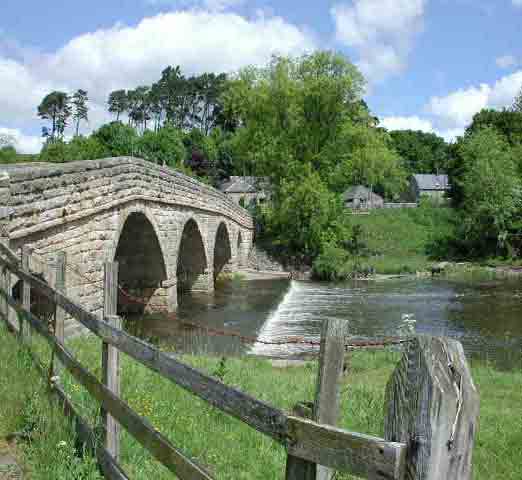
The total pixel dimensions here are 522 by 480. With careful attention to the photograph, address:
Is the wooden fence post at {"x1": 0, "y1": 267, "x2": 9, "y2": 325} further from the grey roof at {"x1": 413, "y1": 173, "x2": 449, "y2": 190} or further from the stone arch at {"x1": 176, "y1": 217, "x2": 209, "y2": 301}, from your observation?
the grey roof at {"x1": 413, "y1": 173, "x2": 449, "y2": 190}

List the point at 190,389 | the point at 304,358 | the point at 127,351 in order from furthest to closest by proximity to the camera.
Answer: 1. the point at 304,358
2. the point at 127,351
3. the point at 190,389

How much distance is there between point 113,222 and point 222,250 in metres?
19.9

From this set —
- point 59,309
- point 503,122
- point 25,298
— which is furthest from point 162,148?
point 59,309

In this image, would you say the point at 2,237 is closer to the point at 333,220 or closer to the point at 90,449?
the point at 90,449

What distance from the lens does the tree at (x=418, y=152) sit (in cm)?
8956

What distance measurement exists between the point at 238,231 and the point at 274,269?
12.8 feet

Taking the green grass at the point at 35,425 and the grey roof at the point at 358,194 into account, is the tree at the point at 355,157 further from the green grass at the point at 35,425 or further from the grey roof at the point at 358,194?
the green grass at the point at 35,425

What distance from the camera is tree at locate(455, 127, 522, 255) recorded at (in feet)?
118

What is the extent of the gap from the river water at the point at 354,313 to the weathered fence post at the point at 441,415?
30.9 feet

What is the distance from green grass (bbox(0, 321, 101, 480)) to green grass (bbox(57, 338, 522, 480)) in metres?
0.28

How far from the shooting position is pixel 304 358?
12070 millimetres

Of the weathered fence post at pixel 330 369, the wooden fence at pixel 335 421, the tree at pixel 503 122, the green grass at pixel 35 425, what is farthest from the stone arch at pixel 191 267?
the tree at pixel 503 122

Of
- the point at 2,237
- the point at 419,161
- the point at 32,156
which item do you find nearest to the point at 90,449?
the point at 2,237

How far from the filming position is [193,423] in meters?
4.73
